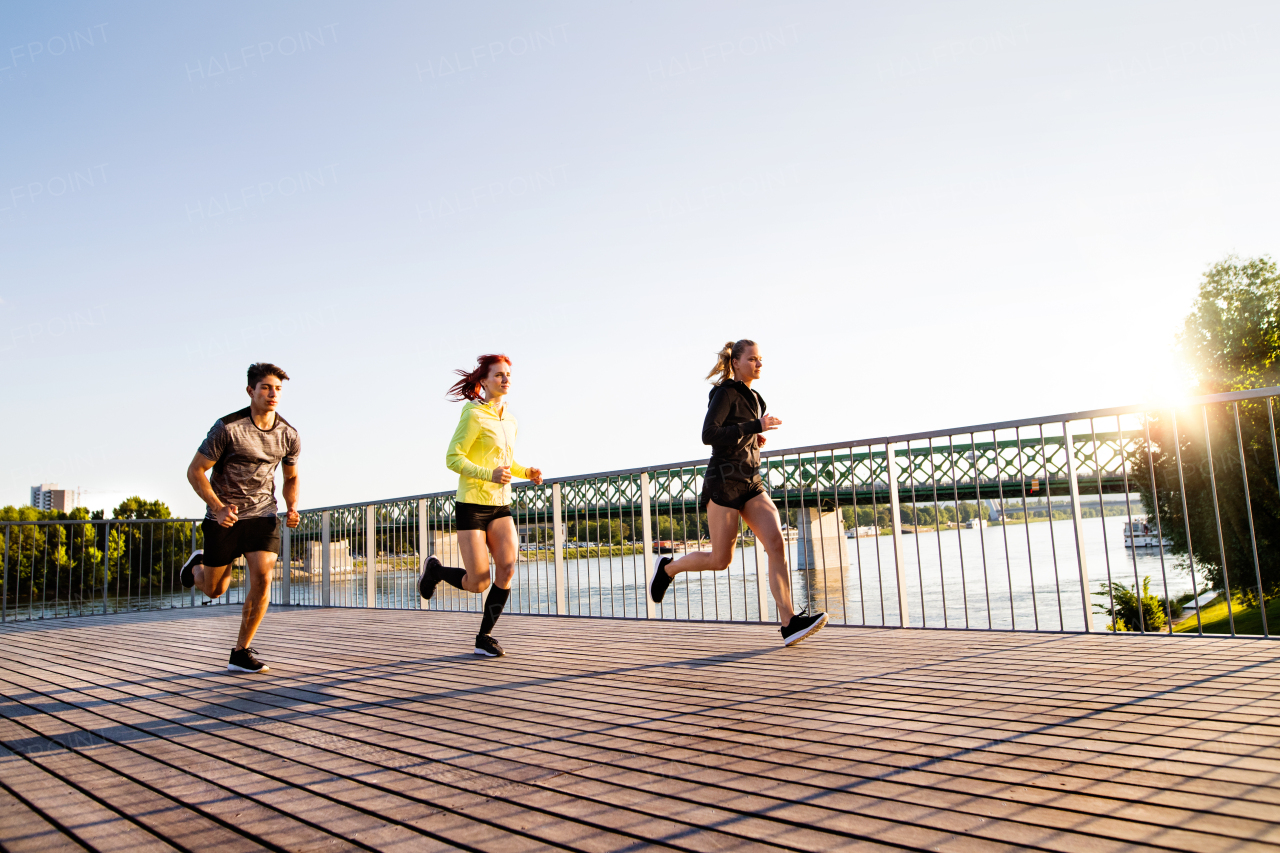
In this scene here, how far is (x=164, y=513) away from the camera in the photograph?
60.2 meters

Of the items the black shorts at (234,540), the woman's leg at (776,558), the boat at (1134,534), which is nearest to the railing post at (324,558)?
the black shorts at (234,540)

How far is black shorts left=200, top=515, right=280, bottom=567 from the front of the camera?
169 inches

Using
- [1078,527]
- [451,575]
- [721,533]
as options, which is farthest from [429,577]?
[1078,527]

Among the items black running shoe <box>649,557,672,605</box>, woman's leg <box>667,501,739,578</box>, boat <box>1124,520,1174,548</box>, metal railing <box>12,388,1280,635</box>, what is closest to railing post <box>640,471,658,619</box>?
metal railing <box>12,388,1280,635</box>

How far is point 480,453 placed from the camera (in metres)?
4.79

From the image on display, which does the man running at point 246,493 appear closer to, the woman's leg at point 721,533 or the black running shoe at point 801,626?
the woman's leg at point 721,533

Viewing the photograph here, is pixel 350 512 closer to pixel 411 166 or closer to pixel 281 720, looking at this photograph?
pixel 411 166

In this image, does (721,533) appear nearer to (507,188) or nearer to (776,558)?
(776,558)

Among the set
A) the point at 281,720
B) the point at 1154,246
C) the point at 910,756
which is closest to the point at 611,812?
the point at 910,756

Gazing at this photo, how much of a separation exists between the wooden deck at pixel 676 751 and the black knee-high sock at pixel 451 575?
87 centimetres

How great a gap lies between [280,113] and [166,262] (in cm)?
302

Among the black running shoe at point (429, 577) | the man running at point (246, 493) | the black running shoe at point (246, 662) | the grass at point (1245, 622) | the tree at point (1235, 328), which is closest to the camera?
the man running at point (246, 493)

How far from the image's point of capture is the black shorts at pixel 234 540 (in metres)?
4.30

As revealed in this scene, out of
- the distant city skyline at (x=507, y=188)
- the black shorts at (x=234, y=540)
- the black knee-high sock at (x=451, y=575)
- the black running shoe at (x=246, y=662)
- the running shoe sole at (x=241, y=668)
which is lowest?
the running shoe sole at (x=241, y=668)
